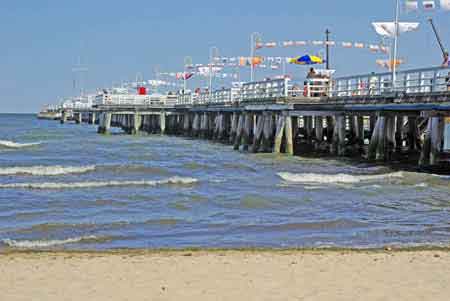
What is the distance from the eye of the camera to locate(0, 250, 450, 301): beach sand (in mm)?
7336

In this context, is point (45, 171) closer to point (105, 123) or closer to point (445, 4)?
point (445, 4)

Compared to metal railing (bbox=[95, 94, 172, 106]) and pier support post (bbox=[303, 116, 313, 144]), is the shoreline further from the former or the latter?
metal railing (bbox=[95, 94, 172, 106])

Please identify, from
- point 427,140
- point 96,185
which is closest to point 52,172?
point 96,185

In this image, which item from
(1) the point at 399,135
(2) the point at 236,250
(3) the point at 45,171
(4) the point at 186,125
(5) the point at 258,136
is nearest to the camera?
(2) the point at 236,250

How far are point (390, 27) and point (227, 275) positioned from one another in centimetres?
1897

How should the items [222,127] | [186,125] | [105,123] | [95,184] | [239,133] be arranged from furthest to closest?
[105,123] → [186,125] → [222,127] → [239,133] → [95,184]

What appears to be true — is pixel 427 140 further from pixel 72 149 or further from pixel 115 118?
pixel 115 118

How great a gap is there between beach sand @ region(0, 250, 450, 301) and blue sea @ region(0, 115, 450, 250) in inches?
44.0

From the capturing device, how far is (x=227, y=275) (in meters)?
8.21

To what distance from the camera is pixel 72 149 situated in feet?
124

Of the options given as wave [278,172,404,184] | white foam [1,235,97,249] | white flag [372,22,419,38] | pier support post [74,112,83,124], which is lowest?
pier support post [74,112,83,124]

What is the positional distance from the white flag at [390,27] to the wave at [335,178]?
7.84 m

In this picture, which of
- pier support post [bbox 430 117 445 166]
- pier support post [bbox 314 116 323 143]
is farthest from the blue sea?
pier support post [bbox 314 116 323 143]

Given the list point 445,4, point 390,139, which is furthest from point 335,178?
point 445,4
